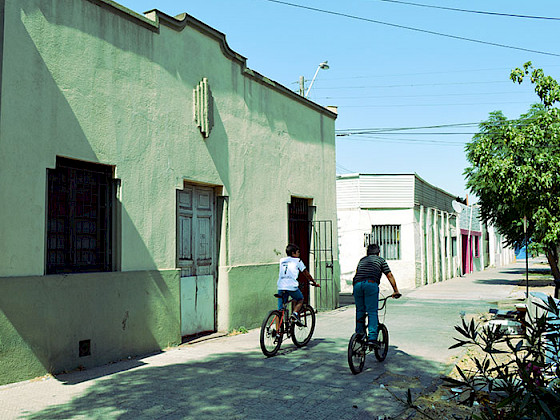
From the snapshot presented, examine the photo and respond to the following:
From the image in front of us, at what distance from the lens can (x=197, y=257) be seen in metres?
9.64

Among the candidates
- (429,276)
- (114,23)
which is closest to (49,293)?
(114,23)

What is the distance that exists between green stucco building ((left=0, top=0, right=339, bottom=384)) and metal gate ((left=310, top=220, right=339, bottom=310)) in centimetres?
188

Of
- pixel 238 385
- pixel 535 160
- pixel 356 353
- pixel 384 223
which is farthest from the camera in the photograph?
pixel 384 223

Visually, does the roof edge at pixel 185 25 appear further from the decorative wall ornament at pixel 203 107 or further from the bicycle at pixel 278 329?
the bicycle at pixel 278 329

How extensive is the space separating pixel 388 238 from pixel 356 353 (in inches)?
691

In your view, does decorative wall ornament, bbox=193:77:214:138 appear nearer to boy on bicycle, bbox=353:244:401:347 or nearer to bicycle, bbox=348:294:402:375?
boy on bicycle, bbox=353:244:401:347

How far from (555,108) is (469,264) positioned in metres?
26.9

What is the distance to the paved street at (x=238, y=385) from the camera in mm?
5277

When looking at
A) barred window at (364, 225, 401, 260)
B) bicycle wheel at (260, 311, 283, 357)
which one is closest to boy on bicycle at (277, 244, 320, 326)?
bicycle wheel at (260, 311, 283, 357)

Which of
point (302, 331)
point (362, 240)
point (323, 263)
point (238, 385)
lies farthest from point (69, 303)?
point (362, 240)

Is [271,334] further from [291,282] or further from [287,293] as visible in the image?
[291,282]

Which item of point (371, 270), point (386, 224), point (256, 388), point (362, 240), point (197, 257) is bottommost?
point (256, 388)

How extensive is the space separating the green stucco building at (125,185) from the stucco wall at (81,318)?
0.06 ft

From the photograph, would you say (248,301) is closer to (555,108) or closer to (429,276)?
(555,108)
